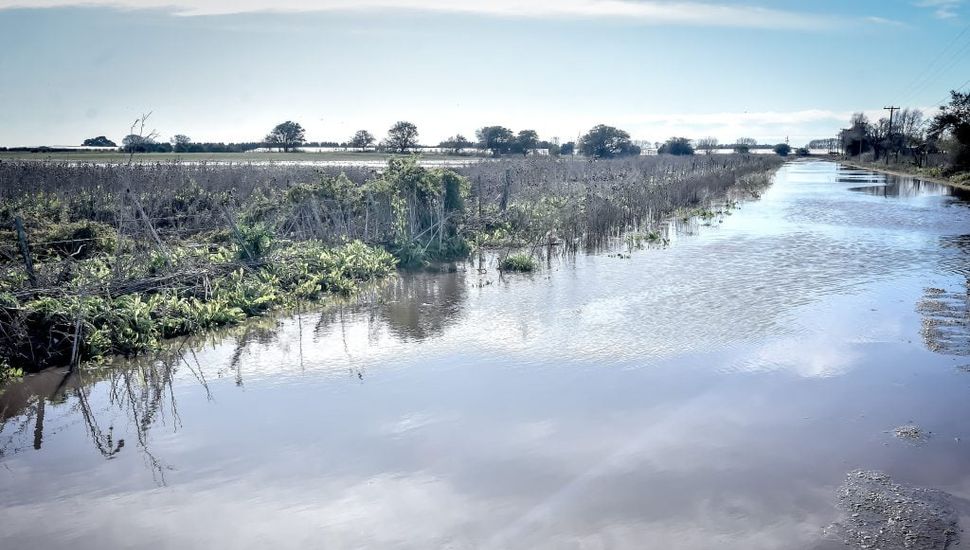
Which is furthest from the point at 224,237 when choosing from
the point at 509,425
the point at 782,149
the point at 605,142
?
the point at 782,149

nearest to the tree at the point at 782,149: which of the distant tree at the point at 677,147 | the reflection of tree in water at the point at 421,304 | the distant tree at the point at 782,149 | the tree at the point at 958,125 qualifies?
the distant tree at the point at 782,149

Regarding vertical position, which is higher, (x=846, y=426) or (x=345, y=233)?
(x=345, y=233)

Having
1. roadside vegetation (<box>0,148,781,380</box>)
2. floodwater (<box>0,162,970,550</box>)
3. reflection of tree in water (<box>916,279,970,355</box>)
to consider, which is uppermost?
roadside vegetation (<box>0,148,781,380</box>)

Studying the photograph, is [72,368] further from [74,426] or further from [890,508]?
[890,508]

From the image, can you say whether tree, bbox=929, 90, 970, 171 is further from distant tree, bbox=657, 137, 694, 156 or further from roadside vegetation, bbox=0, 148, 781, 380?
distant tree, bbox=657, 137, 694, 156

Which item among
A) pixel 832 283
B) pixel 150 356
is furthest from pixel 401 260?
pixel 832 283

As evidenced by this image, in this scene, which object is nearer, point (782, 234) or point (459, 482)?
point (459, 482)

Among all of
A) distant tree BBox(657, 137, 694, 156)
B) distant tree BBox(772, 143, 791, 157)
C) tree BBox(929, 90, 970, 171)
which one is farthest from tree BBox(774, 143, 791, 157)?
tree BBox(929, 90, 970, 171)

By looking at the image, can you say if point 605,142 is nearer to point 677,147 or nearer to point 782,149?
point 677,147
